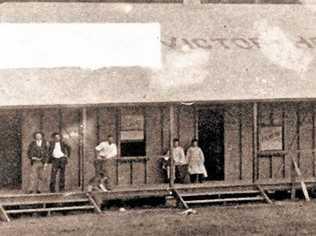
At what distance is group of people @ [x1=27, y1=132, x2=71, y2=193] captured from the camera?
2028 centimetres

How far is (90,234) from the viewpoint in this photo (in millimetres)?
16828

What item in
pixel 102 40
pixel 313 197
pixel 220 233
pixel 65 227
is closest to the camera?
pixel 220 233

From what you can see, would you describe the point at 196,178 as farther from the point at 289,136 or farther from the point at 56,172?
the point at 56,172

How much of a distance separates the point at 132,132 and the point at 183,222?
4.60 meters

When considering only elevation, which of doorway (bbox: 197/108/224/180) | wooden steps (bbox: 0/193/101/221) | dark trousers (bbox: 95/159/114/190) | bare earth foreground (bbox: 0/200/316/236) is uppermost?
doorway (bbox: 197/108/224/180)

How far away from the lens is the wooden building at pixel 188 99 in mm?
19688

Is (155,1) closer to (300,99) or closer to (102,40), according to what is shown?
(102,40)

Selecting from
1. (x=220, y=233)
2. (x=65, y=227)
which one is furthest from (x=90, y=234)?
(x=220, y=233)

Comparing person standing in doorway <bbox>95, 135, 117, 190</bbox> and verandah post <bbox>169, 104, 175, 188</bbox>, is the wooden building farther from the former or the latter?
person standing in doorway <bbox>95, 135, 117, 190</bbox>

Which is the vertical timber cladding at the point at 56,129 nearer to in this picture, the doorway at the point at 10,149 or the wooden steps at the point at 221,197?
the doorway at the point at 10,149

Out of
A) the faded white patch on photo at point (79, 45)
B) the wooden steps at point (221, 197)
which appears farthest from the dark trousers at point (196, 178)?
the faded white patch on photo at point (79, 45)

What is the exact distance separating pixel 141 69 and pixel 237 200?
4.84m

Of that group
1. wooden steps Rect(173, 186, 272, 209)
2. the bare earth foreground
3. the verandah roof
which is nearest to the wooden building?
the verandah roof

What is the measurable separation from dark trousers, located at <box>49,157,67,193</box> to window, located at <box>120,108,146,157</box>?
2155 millimetres
